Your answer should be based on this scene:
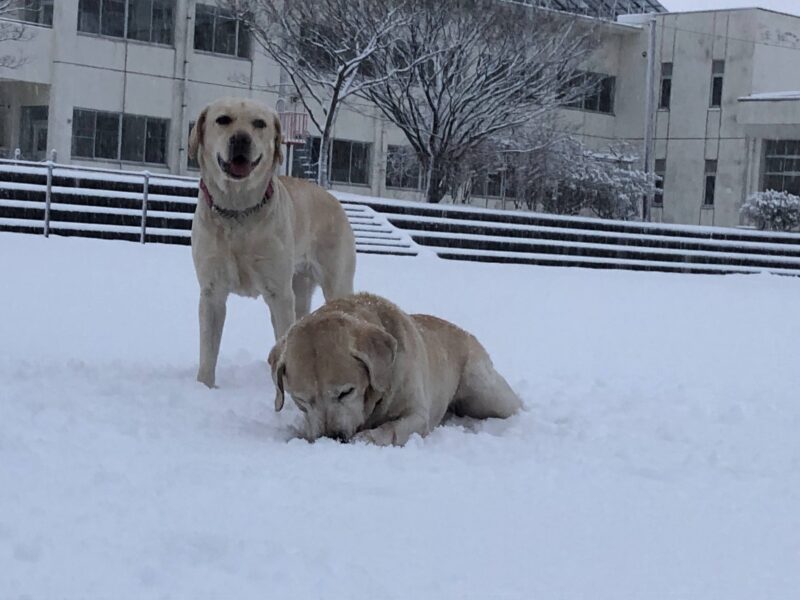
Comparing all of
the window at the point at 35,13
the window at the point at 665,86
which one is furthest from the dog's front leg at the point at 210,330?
the window at the point at 665,86

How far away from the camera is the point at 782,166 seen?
37562 millimetres

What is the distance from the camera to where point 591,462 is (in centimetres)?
444

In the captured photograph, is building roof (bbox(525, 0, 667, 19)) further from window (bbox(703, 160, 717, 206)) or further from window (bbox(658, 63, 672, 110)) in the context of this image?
window (bbox(703, 160, 717, 206))

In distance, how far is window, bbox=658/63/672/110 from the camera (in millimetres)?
39250

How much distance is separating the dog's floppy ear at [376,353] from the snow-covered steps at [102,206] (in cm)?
1338

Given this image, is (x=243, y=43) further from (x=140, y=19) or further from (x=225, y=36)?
(x=140, y=19)

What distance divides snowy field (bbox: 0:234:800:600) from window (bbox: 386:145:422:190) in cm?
2520

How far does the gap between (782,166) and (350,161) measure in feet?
48.2

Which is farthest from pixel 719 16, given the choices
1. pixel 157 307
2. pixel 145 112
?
pixel 157 307

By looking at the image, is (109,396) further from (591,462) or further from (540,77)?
(540,77)

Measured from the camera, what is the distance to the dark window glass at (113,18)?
1139 inches

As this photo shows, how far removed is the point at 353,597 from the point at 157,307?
7484mm

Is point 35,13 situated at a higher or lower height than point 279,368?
higher

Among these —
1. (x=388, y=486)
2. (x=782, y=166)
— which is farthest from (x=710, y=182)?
(x=388, y=486)
